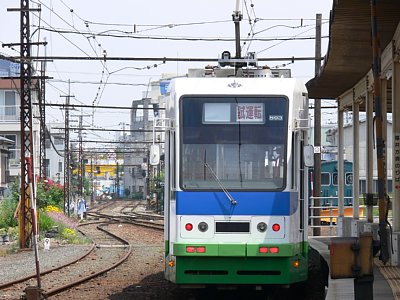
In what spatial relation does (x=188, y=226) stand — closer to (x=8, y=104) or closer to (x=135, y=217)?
(x=135, y=217)

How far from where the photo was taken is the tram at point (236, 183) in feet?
40.7

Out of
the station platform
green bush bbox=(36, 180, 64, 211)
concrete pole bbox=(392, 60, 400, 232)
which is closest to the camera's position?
the station platform

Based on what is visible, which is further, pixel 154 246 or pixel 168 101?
pixel 154 246

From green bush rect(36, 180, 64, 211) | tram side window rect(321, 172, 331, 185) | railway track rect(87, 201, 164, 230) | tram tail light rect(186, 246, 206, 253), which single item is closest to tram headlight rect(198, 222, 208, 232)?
tram tail light rect(186, 246, 206, 253)

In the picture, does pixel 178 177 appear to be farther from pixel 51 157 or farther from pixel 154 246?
pixel 51 157

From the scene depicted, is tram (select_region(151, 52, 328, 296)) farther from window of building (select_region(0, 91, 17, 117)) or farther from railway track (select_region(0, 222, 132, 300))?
window of building (select_region(0, 91, 17, 117))

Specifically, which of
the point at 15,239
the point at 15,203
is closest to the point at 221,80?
the point at 15,239

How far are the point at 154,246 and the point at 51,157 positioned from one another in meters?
72.0

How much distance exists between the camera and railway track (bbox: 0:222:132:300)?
1625 centimetres

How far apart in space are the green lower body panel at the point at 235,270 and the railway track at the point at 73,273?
8.17 feet

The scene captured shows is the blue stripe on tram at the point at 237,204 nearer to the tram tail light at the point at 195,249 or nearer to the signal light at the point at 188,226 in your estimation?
the signal light at the point at 188,226

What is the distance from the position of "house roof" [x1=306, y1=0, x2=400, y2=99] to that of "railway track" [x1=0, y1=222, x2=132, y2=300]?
5.93 m

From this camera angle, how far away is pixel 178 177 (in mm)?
12508

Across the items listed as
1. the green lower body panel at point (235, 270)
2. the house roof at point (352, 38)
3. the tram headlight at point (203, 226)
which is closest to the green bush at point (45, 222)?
the house roof at point (352, 38)
